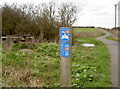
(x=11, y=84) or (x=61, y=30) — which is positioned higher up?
(x=61, y=30)

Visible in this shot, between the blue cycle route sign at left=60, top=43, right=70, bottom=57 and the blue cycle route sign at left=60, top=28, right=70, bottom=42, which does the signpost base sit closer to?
the blue cycle route sign at left=60, top=43, right=70, bottom=57

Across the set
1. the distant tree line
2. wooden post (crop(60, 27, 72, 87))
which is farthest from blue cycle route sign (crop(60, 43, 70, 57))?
the distant tree line

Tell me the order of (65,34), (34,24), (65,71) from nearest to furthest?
(65,34)
(65,71)
(34,24)

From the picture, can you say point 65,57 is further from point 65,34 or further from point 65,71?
point 65,34

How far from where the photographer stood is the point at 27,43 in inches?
458

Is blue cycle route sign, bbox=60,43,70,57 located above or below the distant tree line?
below

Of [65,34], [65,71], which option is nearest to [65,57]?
[65,71]

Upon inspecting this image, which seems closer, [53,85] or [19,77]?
[53,85]

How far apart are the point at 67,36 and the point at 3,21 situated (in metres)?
16.7

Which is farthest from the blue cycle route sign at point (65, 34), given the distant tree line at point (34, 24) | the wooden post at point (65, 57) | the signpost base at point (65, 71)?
the distant tree line at point (34, 24)

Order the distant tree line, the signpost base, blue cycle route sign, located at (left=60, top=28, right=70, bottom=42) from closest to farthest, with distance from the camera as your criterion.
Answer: blue cycle route sign, located at (left=60, top=28, right=70, bottom=42), the signpost base, the distant tree line

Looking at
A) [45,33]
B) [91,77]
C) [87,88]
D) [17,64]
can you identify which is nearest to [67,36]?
[87,88]

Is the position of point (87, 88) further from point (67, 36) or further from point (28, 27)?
point (28, 27)

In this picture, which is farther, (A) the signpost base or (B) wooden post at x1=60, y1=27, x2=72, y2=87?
(A) the signpost base
